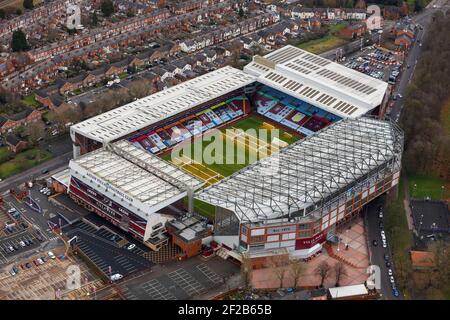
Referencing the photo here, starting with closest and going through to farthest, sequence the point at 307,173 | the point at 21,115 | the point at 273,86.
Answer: the point at 307,173, the point at 21,115, the point at 273,86

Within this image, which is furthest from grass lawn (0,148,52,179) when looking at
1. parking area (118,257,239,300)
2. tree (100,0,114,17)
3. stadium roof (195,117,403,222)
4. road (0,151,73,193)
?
tree (100,0,114,17)

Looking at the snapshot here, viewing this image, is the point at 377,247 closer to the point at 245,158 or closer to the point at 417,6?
the point at 245,158

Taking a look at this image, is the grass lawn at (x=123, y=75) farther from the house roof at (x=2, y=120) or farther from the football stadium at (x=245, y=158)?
the house roof at (x=2, y=120)

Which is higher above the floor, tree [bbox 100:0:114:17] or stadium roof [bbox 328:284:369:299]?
tree [bbox 100:0:114:17]

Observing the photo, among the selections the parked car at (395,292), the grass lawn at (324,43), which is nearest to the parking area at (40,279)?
the parked car at (395,292)

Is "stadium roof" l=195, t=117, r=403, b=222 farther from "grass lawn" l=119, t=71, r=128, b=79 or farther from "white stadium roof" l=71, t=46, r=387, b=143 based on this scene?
"grass lawn" l=119, t=71, r=128, b=79

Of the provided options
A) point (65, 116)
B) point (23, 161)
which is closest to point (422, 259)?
point (23, 161)
